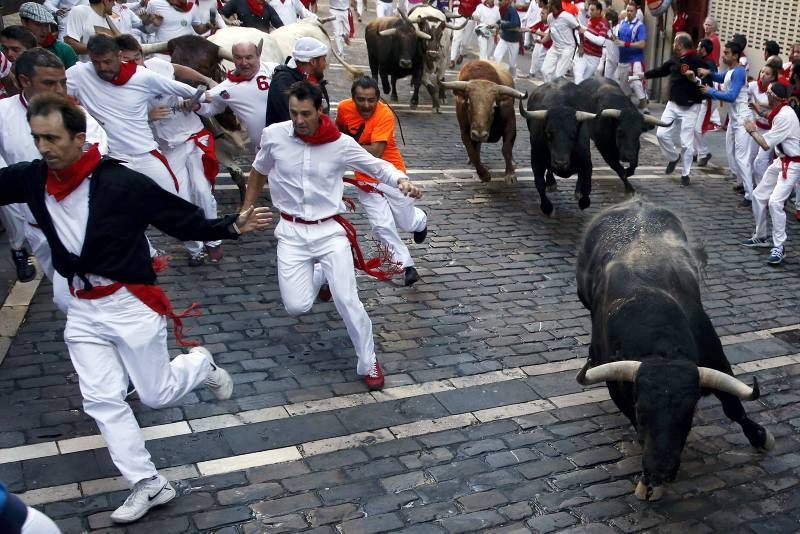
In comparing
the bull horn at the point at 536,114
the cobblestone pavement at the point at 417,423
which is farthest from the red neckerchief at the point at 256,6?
the cobblestone pavement at the point at 417,423

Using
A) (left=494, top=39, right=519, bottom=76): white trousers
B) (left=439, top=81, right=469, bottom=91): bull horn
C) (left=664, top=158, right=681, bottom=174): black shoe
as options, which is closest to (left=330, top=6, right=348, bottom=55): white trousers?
(left=494, top=39, right=519, bottom=76): white trousers

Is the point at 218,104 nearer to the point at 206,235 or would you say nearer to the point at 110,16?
the point at 110,16

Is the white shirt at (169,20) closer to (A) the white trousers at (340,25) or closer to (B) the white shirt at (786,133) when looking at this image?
(B) the white shirt at (786,133)

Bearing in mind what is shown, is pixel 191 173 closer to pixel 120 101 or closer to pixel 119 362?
pixel 120 101

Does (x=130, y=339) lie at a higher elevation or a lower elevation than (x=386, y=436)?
higher

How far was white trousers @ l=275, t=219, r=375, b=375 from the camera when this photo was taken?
673 cm

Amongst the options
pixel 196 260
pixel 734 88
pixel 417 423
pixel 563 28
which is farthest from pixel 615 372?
pixel 563 28

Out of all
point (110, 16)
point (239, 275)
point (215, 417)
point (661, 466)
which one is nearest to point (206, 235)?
point (215, 417)

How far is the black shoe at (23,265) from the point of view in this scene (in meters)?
8.16

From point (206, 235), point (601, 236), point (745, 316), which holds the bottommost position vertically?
point (745, 316)

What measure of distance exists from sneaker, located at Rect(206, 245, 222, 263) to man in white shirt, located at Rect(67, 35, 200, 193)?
4.17 ft

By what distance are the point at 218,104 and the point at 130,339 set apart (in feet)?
15.0

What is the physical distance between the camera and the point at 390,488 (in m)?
5.61

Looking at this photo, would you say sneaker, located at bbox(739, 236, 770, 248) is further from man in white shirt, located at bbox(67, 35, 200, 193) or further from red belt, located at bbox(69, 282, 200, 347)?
red belt, located at bbox(69, 282, 200, 347)
